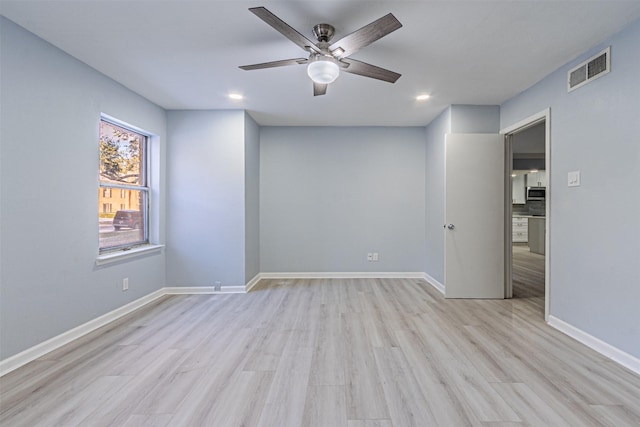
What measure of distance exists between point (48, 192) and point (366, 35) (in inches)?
108

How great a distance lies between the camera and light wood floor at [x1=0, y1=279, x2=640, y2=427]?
1635 mm

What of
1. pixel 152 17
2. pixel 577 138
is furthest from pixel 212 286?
pixel 577 138

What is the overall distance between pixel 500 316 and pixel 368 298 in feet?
4.80

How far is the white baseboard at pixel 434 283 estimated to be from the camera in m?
4.04

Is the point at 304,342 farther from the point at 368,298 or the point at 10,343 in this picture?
the point at 10,343

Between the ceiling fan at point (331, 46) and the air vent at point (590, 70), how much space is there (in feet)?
5.47

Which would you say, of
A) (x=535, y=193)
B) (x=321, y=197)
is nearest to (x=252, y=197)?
(x=321, y=197)

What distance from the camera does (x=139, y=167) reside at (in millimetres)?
3773

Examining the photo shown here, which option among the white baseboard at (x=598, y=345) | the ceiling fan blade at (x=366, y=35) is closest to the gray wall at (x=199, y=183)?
the ceiling fan blade at (x=366, y=35)

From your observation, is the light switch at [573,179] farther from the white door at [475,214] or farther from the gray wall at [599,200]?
the white door at [475,214]

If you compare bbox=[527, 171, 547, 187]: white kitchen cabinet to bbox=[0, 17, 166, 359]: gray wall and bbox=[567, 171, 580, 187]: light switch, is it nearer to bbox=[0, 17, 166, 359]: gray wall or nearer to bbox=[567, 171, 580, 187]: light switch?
bbox=[567, 171, 580, 187]: light switch

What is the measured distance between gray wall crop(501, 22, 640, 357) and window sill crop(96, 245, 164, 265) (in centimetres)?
450

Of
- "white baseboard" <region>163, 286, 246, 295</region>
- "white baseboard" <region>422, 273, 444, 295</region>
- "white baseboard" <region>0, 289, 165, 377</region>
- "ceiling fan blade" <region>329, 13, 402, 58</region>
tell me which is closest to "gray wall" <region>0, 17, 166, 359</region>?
"white baseboard" <region>0, 289, 165, 377</region>

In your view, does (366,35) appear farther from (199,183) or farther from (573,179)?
(199,183)
